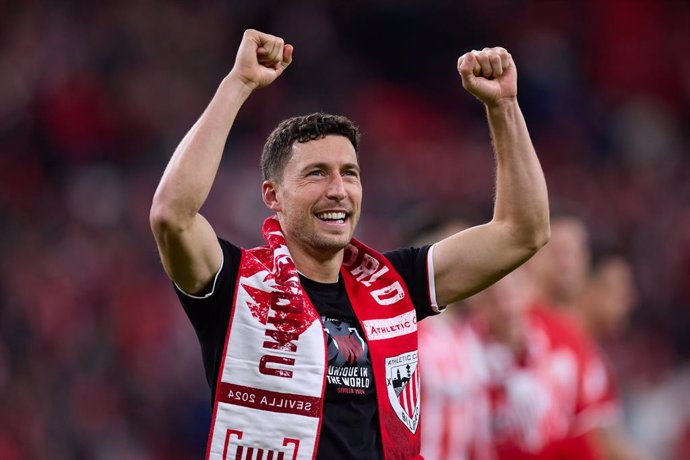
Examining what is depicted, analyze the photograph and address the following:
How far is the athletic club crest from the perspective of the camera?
136 inches

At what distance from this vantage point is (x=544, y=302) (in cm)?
670

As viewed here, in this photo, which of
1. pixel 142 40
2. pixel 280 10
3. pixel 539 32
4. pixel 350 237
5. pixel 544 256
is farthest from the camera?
pixel 539 32

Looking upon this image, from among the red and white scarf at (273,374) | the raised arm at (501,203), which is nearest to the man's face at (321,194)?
the red and white scarf at (273,374)

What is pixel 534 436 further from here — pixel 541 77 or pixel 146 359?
pixel 541 77

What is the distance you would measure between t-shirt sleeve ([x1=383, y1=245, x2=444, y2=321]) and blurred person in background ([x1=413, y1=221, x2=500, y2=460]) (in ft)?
5.93

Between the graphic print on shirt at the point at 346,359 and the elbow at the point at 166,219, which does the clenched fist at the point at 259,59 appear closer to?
the elbow at the point at 166,219

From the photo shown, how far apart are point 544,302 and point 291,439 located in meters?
3.67

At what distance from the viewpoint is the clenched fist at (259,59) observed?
10.7 ft

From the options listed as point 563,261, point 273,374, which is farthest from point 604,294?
point 273,374

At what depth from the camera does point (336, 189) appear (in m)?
3.43

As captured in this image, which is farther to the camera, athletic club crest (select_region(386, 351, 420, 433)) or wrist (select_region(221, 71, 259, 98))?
athletic club crest (select_region(386, 351, 420, 433))

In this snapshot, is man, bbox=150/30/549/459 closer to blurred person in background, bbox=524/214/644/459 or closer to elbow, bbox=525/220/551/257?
elbow, bbox=525/220/551/257

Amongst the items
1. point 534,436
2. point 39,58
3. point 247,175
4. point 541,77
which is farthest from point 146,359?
point 541,77

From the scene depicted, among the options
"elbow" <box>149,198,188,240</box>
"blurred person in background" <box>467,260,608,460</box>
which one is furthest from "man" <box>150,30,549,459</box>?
"blurred person in background" <box>467,260,608,460</box>
